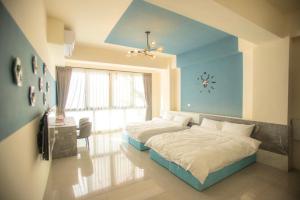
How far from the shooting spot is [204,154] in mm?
2379

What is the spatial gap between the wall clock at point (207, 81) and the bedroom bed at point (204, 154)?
142cm

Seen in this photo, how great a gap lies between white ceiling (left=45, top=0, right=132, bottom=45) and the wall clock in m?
2.93

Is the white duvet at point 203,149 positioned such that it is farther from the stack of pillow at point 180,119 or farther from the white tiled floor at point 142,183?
the stack of pillow at point 180,119

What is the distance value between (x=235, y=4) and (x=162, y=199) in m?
2.69

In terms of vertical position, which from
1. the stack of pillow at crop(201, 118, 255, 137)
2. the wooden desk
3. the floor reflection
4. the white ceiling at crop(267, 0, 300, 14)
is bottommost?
the floor reflection

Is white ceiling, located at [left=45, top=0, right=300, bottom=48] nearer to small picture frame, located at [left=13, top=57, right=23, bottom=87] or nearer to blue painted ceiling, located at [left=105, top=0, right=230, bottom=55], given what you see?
blue painted ceiling, located at [left=105, top=0, right=230, bottom=55]

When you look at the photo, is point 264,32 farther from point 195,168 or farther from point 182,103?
point 182,103

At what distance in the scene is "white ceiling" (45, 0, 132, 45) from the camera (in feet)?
7.47

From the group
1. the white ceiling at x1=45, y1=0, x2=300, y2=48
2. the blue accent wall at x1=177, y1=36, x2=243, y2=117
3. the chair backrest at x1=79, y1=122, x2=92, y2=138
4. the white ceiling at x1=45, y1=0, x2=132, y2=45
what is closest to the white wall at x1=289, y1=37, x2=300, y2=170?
the white ceiling at x1=45, y1=0, x2=300, y2=48

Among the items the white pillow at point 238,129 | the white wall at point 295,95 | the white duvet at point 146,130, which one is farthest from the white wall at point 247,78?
the white duvet at point 146,130

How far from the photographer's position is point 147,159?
3389mm

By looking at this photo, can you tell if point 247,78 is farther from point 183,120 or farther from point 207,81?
point 183,120

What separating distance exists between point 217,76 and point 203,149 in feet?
7.86

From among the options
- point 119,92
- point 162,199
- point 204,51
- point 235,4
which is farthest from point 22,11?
point 119,92
